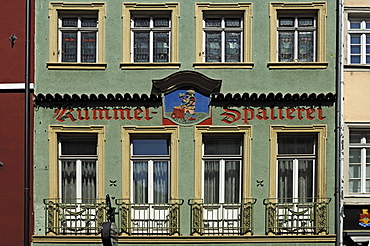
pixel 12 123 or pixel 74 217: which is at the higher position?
pixel 12 123

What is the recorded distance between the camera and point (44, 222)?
58.9ft

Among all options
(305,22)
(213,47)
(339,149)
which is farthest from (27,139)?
(339,149)

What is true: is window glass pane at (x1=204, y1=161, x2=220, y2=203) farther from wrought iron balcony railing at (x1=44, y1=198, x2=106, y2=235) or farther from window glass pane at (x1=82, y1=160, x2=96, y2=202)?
window glass pane at (x1=82, y1=160, x2=96, y2=202)

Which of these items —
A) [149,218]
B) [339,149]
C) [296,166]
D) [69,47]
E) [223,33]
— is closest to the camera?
[339,149]

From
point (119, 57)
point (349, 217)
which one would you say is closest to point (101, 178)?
point (119, 57)

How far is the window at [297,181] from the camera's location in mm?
17922

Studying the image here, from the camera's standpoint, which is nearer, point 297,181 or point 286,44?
point 297,181

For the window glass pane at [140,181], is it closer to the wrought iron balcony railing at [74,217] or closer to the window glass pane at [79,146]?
the wrought iron balcony railing at [74,217]

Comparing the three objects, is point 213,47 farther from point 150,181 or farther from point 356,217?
point 356,217

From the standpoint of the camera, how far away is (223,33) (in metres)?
18.4

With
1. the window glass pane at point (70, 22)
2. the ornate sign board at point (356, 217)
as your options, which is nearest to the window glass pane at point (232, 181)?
the ornate sign board at point (356, 217)

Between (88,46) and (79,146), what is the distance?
8.24 ft

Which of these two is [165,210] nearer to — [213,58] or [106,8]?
[213,58]

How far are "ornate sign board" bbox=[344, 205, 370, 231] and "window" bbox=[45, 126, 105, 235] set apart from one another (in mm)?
5969
